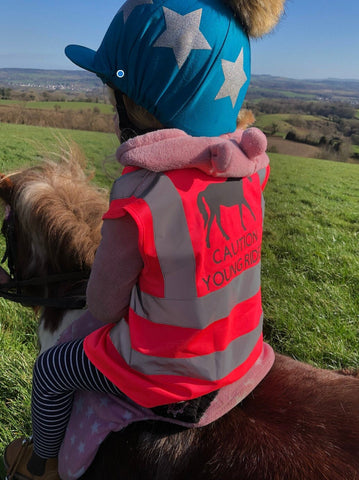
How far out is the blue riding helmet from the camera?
144cm

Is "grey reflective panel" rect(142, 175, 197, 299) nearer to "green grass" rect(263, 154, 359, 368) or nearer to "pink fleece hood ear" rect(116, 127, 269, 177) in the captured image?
"pink fleece hood ear" rect(116, 127, 269, 177)

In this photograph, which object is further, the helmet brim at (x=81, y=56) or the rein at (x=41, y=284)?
the rein at (x=41, y=284)

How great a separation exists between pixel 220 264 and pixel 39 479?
1.41 meters

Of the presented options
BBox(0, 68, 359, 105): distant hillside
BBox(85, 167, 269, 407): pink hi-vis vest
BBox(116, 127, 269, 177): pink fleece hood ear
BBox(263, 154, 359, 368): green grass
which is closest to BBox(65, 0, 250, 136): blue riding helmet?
BBox(116, 127, 269, 177): pink fleece hood ear

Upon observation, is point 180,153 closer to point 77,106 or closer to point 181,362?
point 181,362

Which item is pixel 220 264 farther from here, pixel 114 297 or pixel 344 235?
pixel 344 235

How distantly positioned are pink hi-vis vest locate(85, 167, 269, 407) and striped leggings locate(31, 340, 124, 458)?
0.11 m

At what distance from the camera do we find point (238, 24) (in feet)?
5.04

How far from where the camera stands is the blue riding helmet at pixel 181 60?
1.44 metres

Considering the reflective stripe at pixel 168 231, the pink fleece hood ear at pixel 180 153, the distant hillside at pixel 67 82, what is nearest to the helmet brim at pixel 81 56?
the distant hillside at pixel 67 82

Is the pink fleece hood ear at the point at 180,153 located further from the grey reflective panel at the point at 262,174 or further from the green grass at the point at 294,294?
the green grass at the point at 294,294

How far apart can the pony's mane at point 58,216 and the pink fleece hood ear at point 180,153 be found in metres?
0.79

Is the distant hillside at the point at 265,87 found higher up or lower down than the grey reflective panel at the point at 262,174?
higher up

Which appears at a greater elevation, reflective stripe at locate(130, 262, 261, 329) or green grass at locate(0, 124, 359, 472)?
reflective stripe at locate(130, 262, 261, 329)
